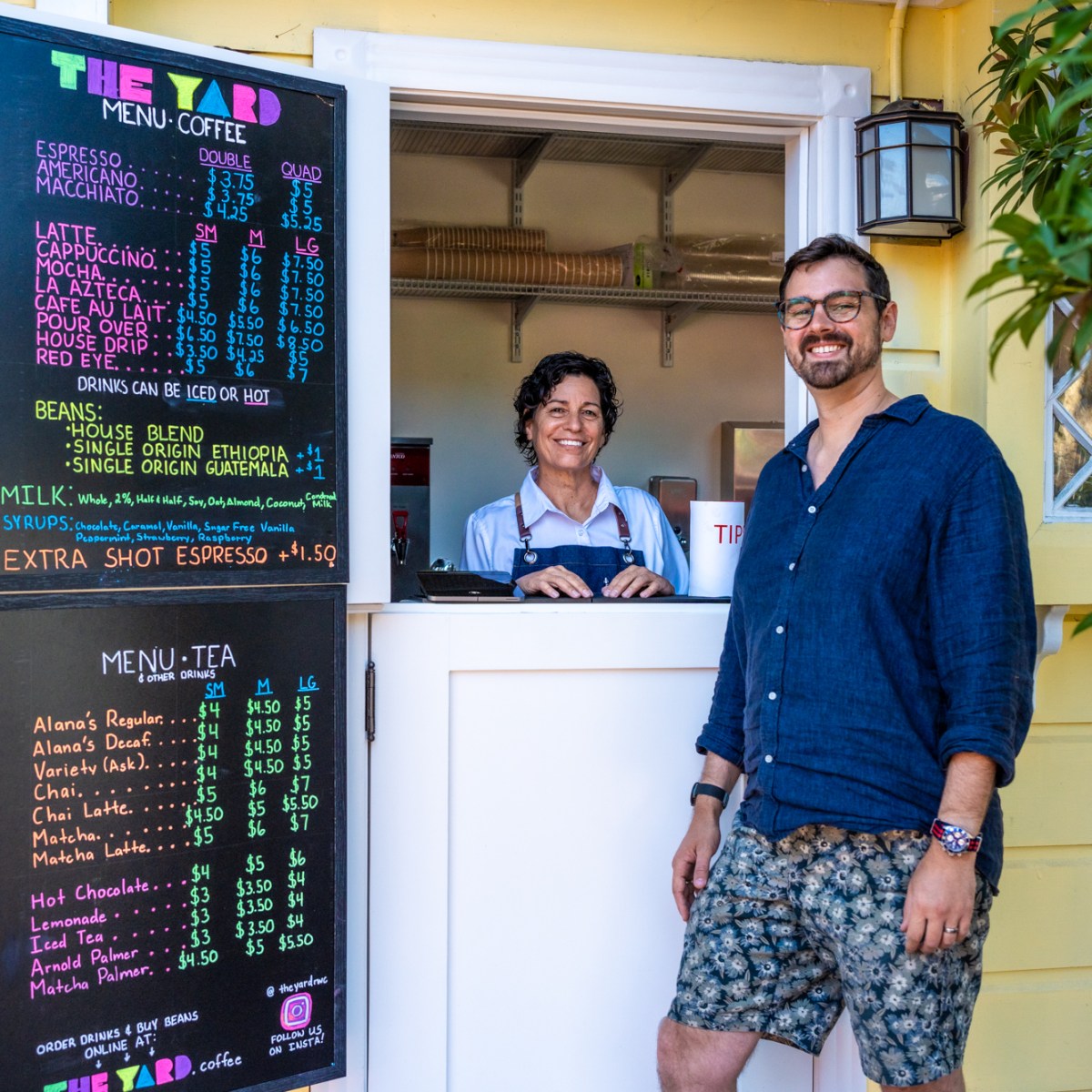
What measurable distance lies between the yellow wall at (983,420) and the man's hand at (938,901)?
94 centimetres

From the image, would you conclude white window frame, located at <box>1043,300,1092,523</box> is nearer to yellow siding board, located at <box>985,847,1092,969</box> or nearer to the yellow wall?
the yellow wall

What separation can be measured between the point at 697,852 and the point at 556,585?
0.67 metres

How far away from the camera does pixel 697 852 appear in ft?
7.04

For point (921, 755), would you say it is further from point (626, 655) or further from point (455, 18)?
point (455, 18)

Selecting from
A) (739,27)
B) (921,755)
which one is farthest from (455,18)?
(921,755)

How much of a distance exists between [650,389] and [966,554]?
3380 millimetres

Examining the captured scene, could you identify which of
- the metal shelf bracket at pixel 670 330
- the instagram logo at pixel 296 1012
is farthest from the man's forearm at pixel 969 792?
the metal shelf bracket at pixel 670 330

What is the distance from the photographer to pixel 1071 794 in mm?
2600

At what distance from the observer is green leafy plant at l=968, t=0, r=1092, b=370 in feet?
3.23

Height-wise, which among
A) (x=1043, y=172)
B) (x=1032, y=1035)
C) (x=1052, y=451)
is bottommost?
(x=1032, y=1035)

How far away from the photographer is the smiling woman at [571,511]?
3164 mm

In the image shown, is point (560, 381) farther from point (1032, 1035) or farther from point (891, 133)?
point (1032, 1035)

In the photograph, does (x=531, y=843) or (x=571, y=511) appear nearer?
(x=531, y=843)

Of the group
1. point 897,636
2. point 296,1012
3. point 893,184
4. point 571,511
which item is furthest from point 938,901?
point 571,511
